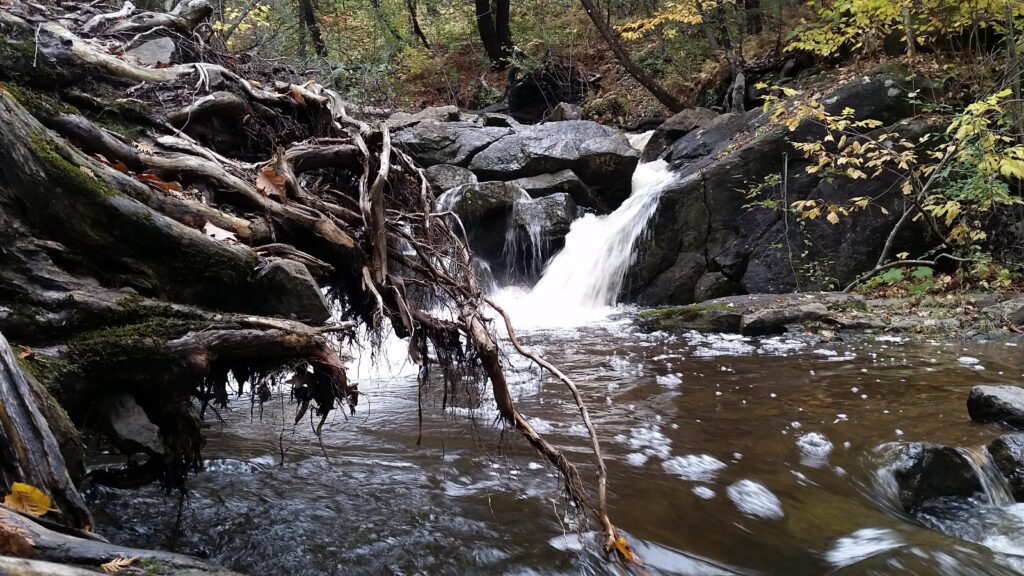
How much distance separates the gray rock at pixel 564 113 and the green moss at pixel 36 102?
14.7 metres

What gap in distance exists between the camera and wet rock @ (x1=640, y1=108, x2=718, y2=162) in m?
14.8

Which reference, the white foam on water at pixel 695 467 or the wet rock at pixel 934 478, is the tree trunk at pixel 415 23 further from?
the wet rock at pixel 934 478

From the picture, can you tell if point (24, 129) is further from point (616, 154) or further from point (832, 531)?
point (616, 154)

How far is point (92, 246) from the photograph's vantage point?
256 centimetres

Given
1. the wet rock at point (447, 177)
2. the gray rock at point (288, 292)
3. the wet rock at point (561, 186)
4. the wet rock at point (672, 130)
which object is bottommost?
the gray rock at point (288, 292)

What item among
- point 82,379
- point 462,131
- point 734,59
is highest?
point 734,59

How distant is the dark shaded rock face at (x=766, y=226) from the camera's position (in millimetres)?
10492

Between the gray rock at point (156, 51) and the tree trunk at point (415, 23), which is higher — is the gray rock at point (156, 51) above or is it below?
below

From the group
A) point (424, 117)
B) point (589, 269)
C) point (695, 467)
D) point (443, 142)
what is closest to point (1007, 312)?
point (695, 467)

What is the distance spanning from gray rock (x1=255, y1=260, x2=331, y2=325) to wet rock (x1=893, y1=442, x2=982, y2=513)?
3.74m

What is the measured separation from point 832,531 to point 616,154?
1106 centimetres

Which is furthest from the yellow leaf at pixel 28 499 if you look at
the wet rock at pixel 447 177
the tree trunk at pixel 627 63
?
the tree trunk at pixel 627 63

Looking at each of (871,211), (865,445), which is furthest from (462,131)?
(865,445)

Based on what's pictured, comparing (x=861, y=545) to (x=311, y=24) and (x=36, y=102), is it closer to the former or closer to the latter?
(x=36, y=102)
